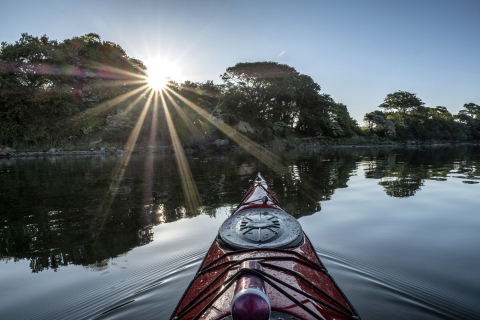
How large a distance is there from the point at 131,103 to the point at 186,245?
27.6 metres

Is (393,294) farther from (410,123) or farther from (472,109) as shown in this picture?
(472,109)

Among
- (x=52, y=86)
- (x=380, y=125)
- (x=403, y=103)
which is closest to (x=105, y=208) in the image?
(x=52, y=86)

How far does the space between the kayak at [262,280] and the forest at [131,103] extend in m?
24.6

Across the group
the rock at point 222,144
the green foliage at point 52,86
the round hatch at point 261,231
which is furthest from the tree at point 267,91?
the round hatch at point 261,231

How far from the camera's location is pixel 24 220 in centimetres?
481

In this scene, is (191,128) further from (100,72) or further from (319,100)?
(319,100)

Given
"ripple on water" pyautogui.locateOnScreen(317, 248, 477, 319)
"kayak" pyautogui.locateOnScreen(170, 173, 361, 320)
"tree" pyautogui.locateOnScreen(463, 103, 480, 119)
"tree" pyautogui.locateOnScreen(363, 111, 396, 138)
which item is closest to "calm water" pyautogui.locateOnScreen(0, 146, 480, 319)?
"ripple on water" pyautogui.locateOnScreen(317, 248, 477, 319)

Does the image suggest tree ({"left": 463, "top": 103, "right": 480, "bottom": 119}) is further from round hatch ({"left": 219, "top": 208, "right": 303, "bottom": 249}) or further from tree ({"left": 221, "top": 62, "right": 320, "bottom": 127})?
round hatch ({"left": 219, "top": 208, "right": 303, "bottom": 249})

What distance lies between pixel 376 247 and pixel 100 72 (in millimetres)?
30021

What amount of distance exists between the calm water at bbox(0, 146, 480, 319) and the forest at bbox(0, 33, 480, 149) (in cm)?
1912

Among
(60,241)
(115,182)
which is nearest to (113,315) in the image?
(60,241)

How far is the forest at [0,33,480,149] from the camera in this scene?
22.1 meters

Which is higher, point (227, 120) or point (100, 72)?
point (100, 72)

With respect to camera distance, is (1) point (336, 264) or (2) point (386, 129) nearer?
(1) point (336, 264)
